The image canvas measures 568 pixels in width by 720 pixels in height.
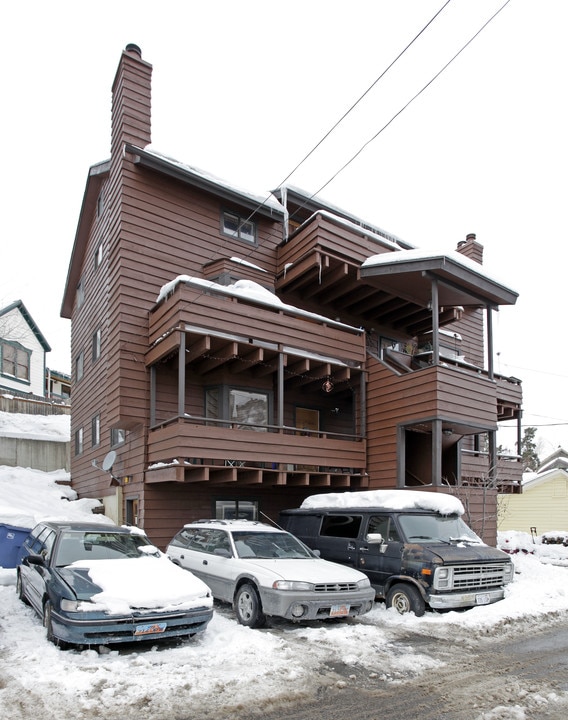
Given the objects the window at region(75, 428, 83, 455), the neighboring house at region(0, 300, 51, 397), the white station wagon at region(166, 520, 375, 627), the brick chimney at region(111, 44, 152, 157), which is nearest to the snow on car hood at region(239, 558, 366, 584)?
the white station wagon at region(166, 520, 375, 627)

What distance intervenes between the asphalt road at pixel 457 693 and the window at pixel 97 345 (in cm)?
1322

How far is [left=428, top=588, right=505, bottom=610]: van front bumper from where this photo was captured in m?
9.66

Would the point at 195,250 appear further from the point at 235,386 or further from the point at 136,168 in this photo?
the point at 235,386

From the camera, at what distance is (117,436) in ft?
56.2

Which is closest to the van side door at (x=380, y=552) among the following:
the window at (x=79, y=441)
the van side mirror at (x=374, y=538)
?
the van side mirror at (x=374, y=538)

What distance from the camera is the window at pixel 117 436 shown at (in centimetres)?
1653

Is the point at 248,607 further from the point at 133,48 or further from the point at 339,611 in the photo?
the point at 133,48

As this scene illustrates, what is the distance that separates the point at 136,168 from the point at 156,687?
13423mm

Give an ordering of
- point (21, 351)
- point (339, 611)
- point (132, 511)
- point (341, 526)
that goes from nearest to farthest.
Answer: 1. point (339, 611)
2. point (341, 526)
3. point (132, 511)
4. point (21, 351)

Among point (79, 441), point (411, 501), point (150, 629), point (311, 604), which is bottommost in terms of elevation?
point (311, 604)

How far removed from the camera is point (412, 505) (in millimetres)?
11320

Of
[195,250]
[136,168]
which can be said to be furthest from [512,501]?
[136,168]

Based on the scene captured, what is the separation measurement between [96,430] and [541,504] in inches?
1001

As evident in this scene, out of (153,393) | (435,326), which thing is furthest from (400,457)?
(153,393)
